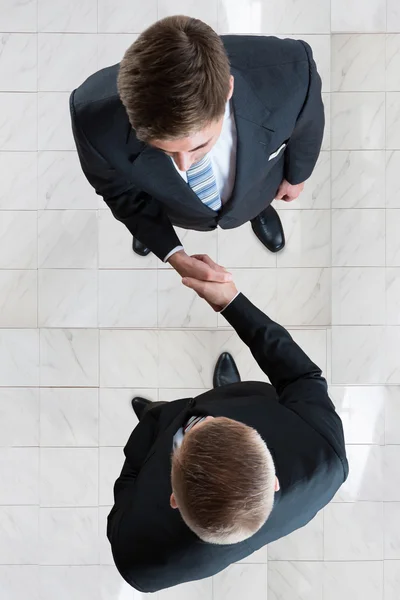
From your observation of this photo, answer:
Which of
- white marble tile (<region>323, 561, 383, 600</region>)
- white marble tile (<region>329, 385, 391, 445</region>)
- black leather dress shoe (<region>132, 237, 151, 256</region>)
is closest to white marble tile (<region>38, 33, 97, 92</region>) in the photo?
black leather dress shoe (<region>132, 237, 151, 256</region>)

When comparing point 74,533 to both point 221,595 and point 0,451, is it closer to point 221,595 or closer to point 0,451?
point 0,451

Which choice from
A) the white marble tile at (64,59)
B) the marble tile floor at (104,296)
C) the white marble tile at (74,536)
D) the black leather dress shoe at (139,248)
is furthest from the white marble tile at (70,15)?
the white marble tile at (74,536)

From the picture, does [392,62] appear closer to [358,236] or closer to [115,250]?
[358,236]

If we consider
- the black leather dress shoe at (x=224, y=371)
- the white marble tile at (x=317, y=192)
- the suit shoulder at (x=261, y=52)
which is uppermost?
the suit shoulder at (x=261, y=52)

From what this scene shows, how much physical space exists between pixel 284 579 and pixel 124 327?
1.52 metres

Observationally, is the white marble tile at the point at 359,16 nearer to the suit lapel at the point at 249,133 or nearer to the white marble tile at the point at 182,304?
the white marble tile at the point at 182,304

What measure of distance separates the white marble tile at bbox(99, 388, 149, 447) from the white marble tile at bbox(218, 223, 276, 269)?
756mm

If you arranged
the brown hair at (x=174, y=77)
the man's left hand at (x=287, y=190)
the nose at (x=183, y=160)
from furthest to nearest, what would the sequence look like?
the man's left hand at (x=287, y=190)
the nose at (x=183, y=160)
the brown hair at (x=174, y=77)

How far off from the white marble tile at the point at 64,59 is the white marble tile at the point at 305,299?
4.68ft

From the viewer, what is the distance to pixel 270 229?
2717mm

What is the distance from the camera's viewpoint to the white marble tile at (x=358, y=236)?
2.82 m

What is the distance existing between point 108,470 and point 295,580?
1108 millimetres

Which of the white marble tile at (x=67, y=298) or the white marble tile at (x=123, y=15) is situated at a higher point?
the white marble tile at (x=123, y=15)

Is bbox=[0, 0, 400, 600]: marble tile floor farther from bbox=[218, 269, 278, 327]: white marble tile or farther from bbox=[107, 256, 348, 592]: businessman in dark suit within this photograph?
bbox=[107, 256, 348, 592]: businessman in dark suit
